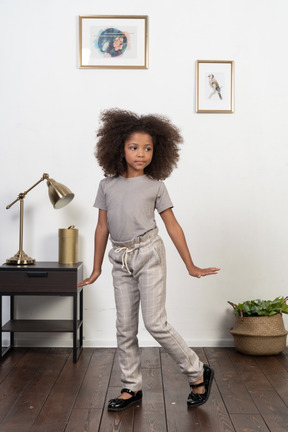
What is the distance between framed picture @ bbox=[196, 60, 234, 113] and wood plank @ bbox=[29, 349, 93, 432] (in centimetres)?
169

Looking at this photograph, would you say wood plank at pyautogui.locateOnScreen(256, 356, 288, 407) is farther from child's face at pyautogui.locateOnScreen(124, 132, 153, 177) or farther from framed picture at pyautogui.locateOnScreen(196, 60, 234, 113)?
framed picture at pyautogui.locateOnScreen(196, 60, 234, 113)

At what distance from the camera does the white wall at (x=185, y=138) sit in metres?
3.36

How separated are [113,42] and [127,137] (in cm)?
131

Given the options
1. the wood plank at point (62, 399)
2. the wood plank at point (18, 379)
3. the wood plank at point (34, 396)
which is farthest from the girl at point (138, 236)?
the wood plank at point (18, 379)

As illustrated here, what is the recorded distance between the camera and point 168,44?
336 centimetres

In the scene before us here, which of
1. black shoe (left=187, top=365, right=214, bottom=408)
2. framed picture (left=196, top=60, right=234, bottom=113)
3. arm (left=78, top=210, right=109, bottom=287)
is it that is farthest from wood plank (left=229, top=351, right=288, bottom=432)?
framed picture (left=196, top=60, right=234, bottom=113)

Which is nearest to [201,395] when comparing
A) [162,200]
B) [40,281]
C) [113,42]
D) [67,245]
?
[162,200]

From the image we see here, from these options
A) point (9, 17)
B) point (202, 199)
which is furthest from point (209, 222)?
point (9, 17)

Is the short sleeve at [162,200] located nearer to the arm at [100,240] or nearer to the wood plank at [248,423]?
the arm at [100,240]

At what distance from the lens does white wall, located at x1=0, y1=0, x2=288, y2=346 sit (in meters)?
3.36

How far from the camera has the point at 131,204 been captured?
2.25m

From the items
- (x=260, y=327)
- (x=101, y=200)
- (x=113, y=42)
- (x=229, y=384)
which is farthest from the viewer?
(x=113, y=42)

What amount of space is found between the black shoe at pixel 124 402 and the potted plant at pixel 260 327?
3.27ft

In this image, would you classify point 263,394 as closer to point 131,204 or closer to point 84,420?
point 84,420
